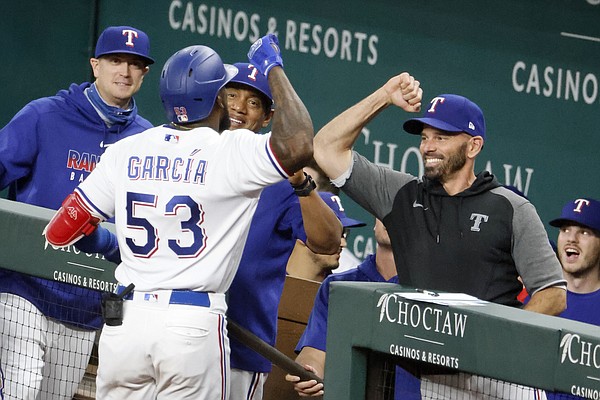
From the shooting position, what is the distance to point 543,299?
4.08 meters

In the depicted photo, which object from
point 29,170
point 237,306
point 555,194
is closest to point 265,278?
point 237,306

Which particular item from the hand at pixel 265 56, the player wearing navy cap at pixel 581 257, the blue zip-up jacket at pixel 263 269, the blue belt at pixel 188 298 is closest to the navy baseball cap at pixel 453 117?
the blue zip-up jacket at pixel 263 269

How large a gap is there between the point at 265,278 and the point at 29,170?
1.22m

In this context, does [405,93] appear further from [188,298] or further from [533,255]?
[188,298]

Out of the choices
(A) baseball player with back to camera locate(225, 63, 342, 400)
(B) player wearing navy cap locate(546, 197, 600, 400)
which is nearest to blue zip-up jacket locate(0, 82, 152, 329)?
(A) baseball player with back to camera locate(225, 63, 342, 400)

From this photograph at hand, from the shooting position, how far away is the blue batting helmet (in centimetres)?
372

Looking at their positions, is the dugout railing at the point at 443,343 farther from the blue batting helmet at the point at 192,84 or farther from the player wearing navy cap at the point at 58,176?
the player wearing navy cap at the point at 58,176

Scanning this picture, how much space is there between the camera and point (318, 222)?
4.19 metres

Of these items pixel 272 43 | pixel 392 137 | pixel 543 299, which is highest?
pixel 392 137

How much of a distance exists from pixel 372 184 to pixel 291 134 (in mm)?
859

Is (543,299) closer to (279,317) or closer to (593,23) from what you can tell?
(279,317)

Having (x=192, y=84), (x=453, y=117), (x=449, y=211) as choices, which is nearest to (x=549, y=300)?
(x=449, y=211)

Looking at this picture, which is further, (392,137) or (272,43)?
(392,137)

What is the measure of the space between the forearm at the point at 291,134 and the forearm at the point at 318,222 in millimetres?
645
